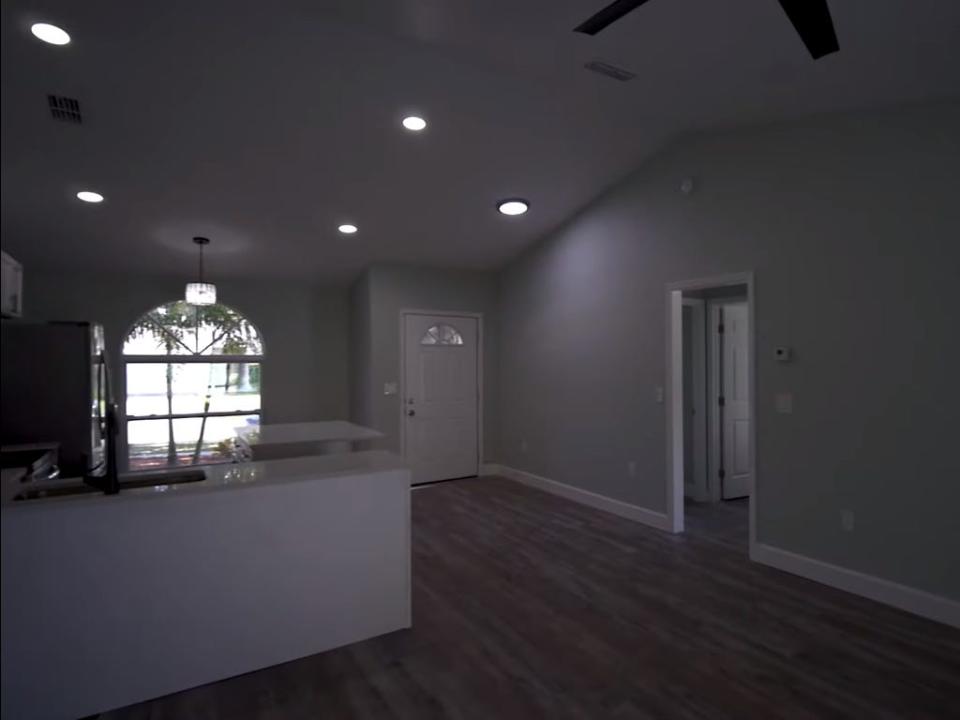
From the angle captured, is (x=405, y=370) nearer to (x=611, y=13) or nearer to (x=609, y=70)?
(x=609, y=70)

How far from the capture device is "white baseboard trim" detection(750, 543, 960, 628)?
2691mm

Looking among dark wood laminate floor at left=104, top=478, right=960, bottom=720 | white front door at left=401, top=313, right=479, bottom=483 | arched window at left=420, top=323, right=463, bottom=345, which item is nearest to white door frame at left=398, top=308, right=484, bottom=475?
white front door at left=401, top=313, right=479, bottom=483

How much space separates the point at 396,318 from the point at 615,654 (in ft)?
12.7

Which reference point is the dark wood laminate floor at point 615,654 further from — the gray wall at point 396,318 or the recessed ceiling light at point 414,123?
the recessed ceiling light at point 414,123

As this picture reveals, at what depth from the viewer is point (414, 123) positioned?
3400 millimetres

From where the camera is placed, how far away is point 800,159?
3.30m

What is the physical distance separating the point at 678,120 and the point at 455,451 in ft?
12.5

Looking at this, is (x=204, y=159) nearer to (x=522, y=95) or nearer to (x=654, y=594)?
(x=522, y=95)

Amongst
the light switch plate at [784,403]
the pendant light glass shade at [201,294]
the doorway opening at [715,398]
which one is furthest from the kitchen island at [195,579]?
the doorway opening at [715,398]

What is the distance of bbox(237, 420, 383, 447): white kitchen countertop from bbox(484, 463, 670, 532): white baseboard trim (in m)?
2.22

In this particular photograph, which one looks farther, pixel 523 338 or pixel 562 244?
pixel 523 338

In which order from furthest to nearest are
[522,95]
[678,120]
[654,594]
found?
[678,120] < [522,95] < [654,594]

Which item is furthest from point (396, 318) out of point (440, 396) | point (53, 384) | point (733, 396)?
point (53, 384)

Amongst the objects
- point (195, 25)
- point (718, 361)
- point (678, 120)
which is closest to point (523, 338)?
point (718, 361)
